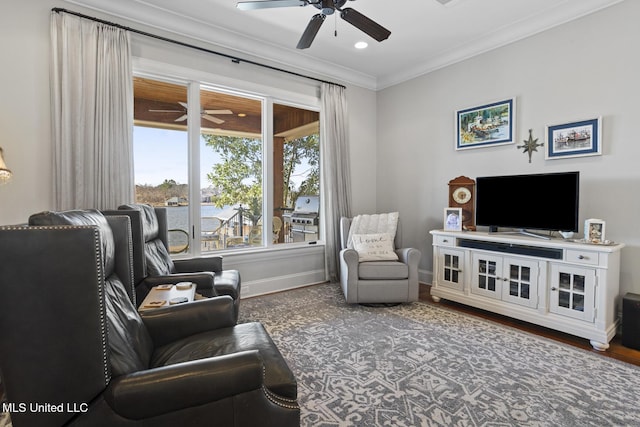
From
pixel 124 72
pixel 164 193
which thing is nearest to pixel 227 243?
pixel 164 193

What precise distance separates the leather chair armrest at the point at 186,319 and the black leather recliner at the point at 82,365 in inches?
16.0

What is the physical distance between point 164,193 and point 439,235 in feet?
9.91

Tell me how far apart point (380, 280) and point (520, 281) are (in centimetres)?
129

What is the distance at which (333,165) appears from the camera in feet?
14.5

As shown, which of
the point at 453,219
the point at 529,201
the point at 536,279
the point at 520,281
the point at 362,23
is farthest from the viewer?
the point at 453,219

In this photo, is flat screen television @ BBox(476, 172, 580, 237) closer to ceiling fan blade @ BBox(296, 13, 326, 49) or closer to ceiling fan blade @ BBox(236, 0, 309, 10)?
ceiling fan blade @ BBox(296, 13, 326, 49)

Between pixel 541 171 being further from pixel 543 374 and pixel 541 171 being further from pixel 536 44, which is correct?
pixel 543 374

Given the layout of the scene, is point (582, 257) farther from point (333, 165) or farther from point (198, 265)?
point (198, 265)

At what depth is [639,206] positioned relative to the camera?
8.87ft

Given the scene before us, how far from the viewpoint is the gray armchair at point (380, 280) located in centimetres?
339

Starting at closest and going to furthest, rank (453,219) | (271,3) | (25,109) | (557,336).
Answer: (271,3), (25,109), (557,336), (453,219)

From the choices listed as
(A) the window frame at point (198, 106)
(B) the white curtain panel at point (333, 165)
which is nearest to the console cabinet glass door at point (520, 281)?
(B) the white curtain panel at point (333, 165)

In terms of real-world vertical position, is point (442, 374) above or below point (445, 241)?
below

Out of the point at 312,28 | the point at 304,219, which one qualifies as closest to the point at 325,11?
the point at 312,28
